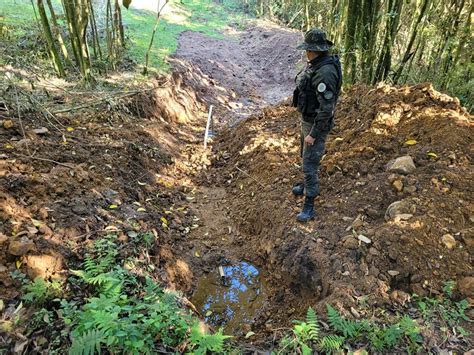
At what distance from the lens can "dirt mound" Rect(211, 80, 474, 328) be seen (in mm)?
3373

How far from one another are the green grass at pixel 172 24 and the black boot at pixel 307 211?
654 centimetres

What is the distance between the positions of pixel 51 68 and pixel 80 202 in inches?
182

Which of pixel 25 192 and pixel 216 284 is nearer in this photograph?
pixel 25 192

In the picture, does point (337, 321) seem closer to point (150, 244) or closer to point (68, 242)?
point (150, 244)

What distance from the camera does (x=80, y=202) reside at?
150 inches

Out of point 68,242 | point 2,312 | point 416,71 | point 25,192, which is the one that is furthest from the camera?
point 416,71

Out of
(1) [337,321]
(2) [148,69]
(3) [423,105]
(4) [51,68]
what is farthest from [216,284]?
(2) [148,69]

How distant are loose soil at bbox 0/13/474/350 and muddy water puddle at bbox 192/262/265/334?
0.12 m

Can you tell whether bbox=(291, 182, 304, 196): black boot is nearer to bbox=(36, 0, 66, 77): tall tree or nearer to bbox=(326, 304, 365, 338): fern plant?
bbox=(326, 304, 365, 338): fern plant

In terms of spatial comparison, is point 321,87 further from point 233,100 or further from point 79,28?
point 233,100

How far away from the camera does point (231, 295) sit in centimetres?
394

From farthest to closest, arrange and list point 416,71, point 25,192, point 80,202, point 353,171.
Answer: point 416,71 → point 353,171 → point 80,202 → point 25,192

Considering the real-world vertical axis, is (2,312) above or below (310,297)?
above

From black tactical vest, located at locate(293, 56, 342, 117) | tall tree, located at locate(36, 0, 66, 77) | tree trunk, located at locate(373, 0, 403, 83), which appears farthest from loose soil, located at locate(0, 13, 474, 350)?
tall tree, located at locate(36, 0, 66, 77)
